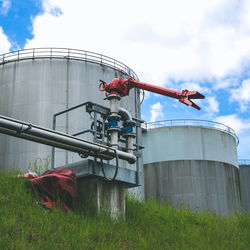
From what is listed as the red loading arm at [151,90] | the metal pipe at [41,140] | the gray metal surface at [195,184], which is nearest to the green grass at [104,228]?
the metal pipe at [41,140]

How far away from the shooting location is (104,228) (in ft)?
24.7

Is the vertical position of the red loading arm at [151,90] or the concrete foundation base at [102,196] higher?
the red loading arm at [151,90]

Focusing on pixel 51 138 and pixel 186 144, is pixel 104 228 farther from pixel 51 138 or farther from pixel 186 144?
pixel 186 144

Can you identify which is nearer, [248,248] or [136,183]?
[248,248]

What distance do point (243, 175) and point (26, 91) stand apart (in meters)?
20.8

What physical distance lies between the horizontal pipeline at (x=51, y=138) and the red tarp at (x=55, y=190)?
665 mm

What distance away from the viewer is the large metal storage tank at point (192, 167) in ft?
76.0

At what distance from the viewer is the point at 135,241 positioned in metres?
7.38

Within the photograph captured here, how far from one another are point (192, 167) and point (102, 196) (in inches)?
624

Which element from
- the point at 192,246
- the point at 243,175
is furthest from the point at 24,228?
the point at 243,175

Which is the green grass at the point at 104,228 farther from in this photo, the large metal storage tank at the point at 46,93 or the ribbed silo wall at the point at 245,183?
the ribbed silo wall at the point at 245,183

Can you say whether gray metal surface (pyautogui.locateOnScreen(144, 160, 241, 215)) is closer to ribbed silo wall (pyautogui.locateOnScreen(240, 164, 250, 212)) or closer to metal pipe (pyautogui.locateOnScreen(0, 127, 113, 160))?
ribbed silo wall (pyautogui.locateOnScreen(240, 164, 250, 212))

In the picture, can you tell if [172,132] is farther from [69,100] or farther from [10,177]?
[10,177]

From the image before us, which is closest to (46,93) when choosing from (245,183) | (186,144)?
(186,144)
